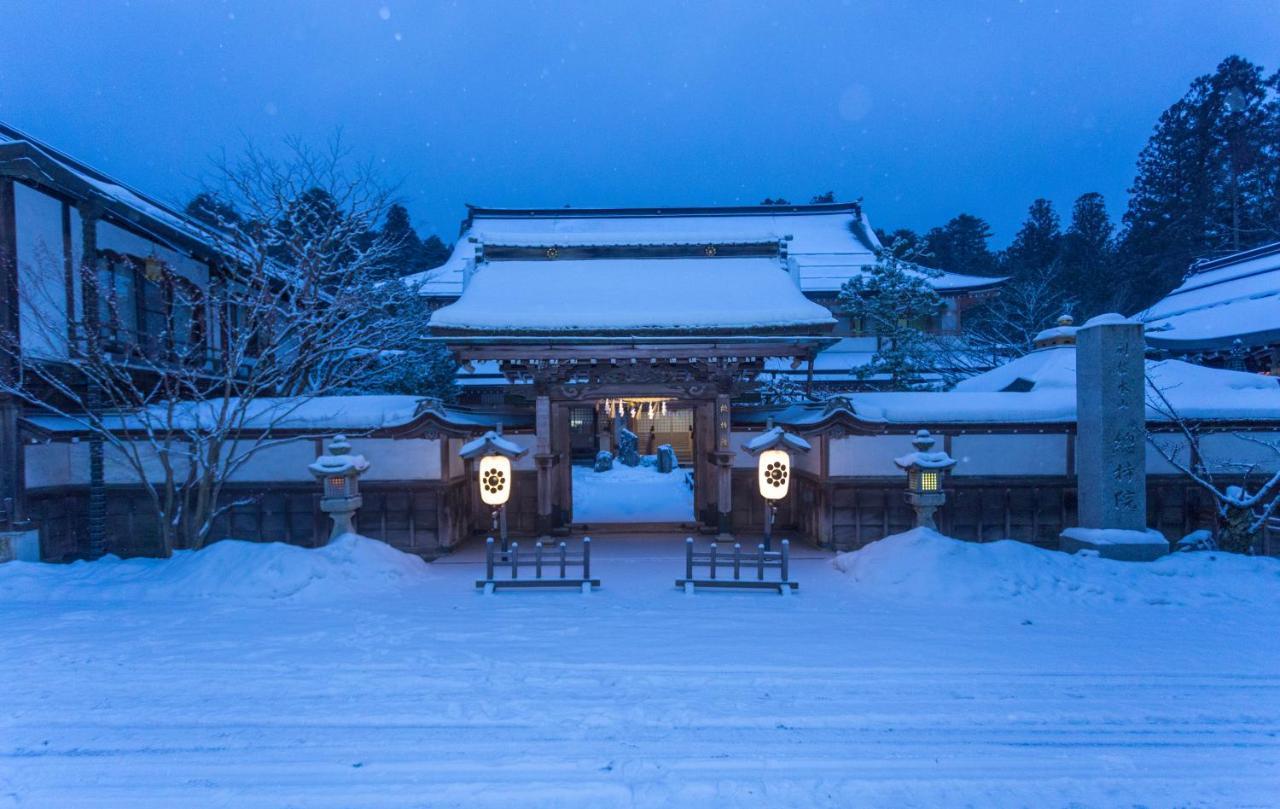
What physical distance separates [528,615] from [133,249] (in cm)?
1206

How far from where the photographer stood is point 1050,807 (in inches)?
149

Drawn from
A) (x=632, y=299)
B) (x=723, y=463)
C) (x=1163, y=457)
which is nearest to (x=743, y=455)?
(x=723, y=463)

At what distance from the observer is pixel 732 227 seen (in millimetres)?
29719

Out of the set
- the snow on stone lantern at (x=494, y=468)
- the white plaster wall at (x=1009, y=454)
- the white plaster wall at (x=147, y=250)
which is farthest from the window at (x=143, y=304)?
the white plaster wall at (x=1009, y=454)

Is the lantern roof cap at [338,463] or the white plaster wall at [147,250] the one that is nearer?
the lantern roof cap at [338,463]

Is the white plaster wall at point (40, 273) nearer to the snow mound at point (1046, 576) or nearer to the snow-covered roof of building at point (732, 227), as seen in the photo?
the snow-covered roof of building at point (732, 227)

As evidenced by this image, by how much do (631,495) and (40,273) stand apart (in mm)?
14333

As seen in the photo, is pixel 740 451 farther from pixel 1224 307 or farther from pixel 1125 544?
pixel 1224 307

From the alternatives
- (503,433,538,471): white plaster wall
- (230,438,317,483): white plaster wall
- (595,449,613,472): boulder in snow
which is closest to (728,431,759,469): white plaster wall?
(503,433,538,471): white plaster wall

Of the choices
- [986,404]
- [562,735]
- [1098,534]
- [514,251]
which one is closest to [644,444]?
[514,251]

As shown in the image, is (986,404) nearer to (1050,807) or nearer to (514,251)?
(1050,807)

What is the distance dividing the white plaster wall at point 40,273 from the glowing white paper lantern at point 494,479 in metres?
7.36

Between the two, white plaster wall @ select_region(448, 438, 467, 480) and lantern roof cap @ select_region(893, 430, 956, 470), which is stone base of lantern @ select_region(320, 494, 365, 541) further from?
lantern roof cap @ select_region(893, 430, 956, 470)

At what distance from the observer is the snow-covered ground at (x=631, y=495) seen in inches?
601
